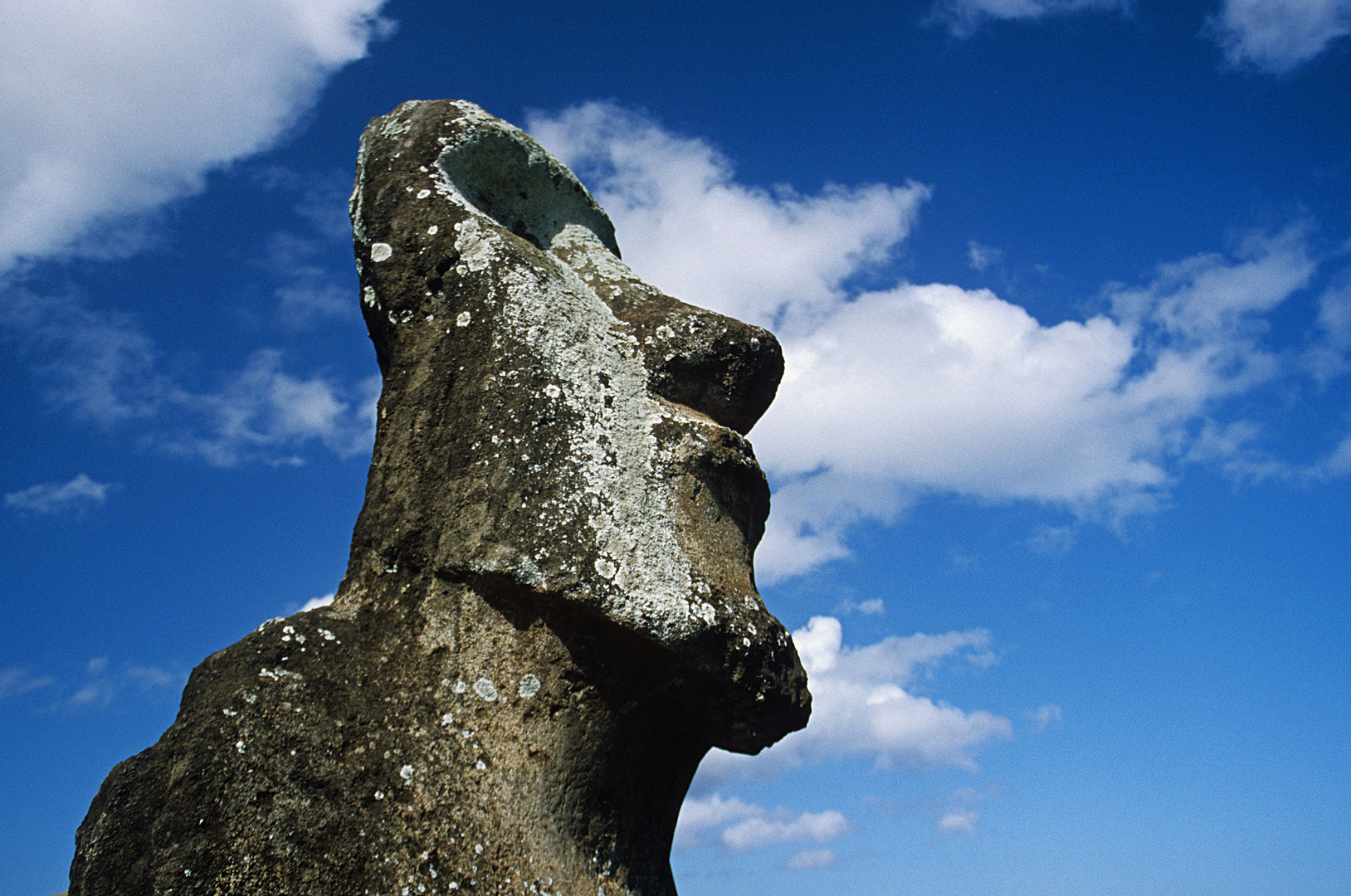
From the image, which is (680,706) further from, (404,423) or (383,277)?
(383,277)

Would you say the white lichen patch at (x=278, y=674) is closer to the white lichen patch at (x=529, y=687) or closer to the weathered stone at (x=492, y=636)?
the weathered stone at (x=492, y=636)

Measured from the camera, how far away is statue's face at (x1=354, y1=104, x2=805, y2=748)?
4.46m

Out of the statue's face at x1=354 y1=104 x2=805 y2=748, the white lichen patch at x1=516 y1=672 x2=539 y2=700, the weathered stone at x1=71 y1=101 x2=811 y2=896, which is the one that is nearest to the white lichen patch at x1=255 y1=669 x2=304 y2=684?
the weathered stone at x1=71 y1=101 x2=811 y2=896

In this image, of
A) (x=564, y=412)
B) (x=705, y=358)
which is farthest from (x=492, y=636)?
(x=705, y=358)

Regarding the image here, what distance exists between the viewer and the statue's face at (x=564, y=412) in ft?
14.6

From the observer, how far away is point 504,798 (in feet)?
13.7

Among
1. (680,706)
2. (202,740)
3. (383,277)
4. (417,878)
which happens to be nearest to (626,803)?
(680,706)

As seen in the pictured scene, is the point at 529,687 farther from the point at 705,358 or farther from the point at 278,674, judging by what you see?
the point at 705,358

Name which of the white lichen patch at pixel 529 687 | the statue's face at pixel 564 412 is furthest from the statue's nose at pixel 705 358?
the white lichen patch at pixel 529 687

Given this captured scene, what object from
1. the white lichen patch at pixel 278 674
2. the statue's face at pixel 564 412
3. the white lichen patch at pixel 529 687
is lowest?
the white lichen patch at pixel 529 687

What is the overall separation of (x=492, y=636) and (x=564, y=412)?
107 cm

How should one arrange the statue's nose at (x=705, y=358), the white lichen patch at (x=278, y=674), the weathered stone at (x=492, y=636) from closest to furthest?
the weathered stone at (x=492, y=636) < the white lichen patch at (x=278, y=674) < the statue's nose at (x=705, y=358)

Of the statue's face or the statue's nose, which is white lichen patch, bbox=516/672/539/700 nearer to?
the statue's face

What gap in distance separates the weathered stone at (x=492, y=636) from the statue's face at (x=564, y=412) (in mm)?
14
